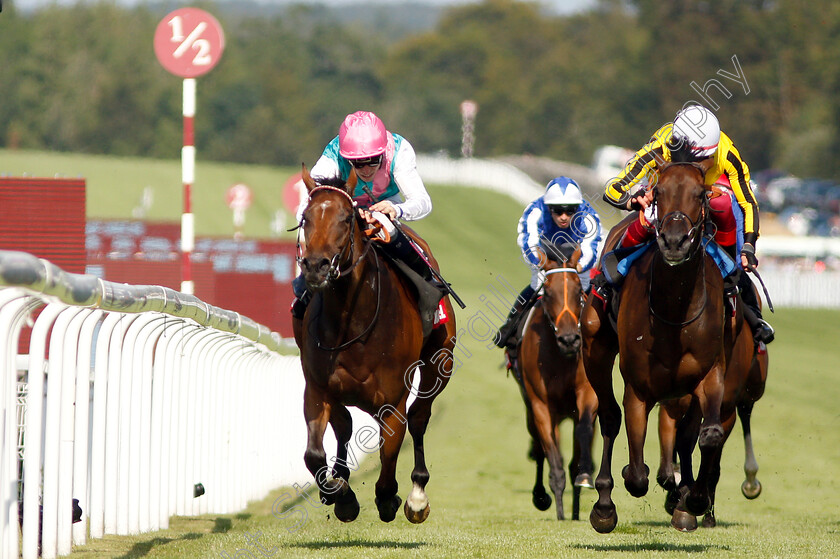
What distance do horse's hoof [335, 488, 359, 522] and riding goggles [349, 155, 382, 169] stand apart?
5.22ft

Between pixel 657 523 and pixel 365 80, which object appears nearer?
pixel 657 523

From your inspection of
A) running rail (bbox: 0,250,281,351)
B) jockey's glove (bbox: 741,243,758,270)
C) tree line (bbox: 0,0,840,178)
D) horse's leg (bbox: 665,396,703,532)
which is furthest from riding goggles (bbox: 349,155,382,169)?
tree line (bbox: 0,0,840,178)

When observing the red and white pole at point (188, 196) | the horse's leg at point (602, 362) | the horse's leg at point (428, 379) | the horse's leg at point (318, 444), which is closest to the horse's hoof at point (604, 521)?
the horse's leg at point (602, 362)

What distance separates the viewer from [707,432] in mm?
6078

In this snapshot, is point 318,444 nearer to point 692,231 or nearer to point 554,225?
point 692,231

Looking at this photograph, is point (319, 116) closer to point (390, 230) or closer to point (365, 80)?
point (365, 80)

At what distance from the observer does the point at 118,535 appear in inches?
214

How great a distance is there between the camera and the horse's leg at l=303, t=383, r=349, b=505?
5.93 metres

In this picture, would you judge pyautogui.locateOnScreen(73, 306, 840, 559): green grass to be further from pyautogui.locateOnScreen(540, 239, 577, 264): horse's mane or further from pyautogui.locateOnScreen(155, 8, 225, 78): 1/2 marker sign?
pyautogui.locateOnScreen(155, 8, 225, 78): 1/2 marker sign

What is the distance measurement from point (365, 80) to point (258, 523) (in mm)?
90844

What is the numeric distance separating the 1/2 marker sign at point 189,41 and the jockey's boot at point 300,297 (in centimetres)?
536

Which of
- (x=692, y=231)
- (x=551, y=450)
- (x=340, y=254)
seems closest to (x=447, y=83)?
(x=551, y=450)

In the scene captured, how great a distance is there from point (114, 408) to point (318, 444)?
1047mm

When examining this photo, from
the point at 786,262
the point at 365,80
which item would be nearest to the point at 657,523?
the point at 786,262
